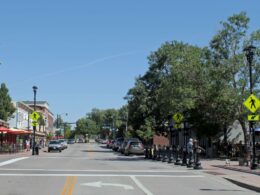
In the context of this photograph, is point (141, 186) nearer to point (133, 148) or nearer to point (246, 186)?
point (246, 186)

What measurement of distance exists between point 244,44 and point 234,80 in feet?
9.49

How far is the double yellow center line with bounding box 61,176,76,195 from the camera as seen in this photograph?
590 inches

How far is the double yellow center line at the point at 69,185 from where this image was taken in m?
15.0

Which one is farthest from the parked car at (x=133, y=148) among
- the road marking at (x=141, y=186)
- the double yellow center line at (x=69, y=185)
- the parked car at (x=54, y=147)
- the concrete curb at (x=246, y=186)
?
the concrete curb at (x=246, y=186)

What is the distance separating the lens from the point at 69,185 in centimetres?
1714

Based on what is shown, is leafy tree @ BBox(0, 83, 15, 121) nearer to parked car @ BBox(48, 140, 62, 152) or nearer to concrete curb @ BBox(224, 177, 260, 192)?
parked car @ BBox(48, 140, 62, 152)

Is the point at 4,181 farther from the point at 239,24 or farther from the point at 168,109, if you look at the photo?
the point at 239,24

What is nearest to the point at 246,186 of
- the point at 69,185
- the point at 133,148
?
the point at 69,185

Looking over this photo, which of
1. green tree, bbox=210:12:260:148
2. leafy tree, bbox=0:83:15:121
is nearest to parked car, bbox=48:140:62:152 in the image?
leafy tree, bbox=0:83:15:121

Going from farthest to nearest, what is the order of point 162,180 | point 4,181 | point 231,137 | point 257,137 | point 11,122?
point 11,122
point 257,137
point 231,137
point 162,180
point 4,181

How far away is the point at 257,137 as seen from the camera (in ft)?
163

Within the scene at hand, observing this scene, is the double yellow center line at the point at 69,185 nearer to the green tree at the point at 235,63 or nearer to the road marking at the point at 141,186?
the road marking at the point at 141,186

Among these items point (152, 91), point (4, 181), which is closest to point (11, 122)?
point (152, 91)

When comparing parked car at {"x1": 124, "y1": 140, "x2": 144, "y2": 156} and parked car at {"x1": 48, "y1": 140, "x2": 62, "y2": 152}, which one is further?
parked car at {"x1": 48, "y1": 140, "x2": 62, "y2": 152}
